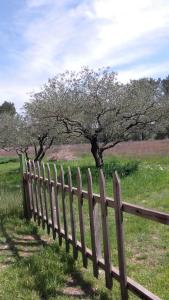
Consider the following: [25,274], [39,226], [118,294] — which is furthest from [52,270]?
[39,226]

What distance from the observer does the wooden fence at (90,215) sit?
4383 mm

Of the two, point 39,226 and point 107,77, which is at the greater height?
point 107,77

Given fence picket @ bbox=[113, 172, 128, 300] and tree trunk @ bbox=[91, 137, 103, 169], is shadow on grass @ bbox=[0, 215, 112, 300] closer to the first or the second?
fence picket @ bbox=[113, 172, 128, 300]

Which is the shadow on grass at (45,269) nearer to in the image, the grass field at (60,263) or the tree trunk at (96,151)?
the grass field at (60,263)

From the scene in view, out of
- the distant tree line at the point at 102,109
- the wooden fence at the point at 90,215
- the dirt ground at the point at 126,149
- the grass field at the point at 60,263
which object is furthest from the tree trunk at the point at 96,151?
the wooden fence at the point at 90,215

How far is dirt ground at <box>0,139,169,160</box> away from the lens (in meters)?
25.3

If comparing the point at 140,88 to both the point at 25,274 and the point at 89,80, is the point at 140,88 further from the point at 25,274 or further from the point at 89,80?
the point at 25,274

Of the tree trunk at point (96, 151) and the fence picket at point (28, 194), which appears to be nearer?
the fence picket at point (28, 194)

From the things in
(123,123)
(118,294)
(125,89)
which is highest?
(125,89)

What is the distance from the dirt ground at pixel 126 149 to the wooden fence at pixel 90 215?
1604 cm

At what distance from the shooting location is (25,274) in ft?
17.9

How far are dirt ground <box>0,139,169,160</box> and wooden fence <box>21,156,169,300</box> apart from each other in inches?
631

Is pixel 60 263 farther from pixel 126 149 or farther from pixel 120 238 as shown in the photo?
pixel 126 149

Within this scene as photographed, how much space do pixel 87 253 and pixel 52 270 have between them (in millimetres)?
469
